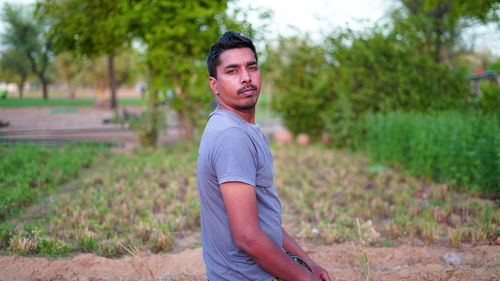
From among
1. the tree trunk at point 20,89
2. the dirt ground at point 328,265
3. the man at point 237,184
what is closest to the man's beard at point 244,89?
the man at point 237,184

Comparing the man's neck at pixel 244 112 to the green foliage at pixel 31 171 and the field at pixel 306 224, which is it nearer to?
the field at pixel 306 224

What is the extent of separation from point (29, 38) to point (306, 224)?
29.3ft

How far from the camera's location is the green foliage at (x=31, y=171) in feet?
18.3

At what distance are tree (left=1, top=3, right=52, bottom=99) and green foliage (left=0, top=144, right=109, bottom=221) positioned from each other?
2.04 meters

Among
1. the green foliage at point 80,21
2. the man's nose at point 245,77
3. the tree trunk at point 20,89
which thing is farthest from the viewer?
the green foliage at point 80,21

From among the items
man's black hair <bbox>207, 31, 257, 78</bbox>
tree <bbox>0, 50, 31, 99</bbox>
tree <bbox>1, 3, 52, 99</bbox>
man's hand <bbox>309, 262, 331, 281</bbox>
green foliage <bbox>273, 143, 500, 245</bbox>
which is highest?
tree <bbox>1, 3, 52, 99</bbox>

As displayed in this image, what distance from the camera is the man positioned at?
183cm

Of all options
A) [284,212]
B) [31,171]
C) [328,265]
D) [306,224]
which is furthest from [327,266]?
[31,171]

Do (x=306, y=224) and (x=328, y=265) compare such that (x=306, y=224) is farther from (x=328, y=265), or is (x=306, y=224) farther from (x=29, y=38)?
(x=29, y=38)

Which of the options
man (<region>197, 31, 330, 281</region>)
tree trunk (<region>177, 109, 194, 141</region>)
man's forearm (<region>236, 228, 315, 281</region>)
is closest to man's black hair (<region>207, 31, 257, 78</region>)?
man (<region>197, 31, 330, 281</region>)

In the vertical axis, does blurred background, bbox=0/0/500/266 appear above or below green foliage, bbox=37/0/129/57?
below

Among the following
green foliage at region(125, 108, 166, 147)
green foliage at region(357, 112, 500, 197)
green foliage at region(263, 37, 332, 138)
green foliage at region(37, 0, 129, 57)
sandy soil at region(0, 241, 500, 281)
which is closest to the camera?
sandy soil at region(0, 241, 500, 281)

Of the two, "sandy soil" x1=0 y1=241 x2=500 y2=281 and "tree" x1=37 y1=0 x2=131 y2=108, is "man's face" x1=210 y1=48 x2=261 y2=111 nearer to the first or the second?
"sandy soil" x1=0 y1=241 x2=500 y2=281

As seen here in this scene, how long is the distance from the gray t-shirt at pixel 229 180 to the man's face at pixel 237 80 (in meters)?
0.09
